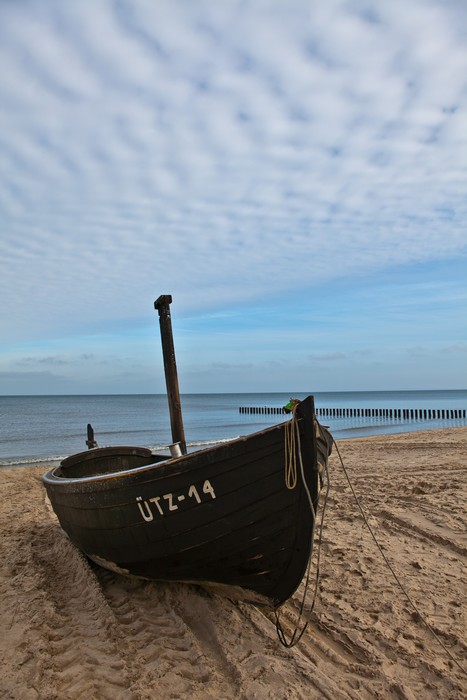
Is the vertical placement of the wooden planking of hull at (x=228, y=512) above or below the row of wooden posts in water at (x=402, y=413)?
above

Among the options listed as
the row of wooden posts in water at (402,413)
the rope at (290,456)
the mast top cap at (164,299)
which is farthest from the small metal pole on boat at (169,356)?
the row of wooden posts in water at (402,413)

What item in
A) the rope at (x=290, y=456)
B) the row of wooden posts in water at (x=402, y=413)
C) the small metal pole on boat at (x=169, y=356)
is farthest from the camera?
the row of wooden posts in water at (x=402, y=413)

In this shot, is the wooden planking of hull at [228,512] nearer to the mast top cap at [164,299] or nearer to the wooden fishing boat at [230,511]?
the wooden fishing boat at [230,511]

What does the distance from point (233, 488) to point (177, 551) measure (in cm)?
94

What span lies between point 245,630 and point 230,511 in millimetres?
1071

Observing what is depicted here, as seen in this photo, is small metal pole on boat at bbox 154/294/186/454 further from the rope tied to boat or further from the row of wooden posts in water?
the row of wooden posts in water

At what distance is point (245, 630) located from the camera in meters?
4.38

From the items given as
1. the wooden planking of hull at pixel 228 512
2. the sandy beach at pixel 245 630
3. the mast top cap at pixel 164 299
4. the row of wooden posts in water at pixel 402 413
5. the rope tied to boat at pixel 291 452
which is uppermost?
the mast top cap at pixel 164 299

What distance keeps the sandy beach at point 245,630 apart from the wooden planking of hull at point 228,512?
0.41 meters

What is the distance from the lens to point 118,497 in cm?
486

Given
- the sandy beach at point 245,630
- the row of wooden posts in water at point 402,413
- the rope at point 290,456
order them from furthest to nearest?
the row of wooden posts in water at point 402,413, the rope at point 290,456, the sandy beach at point 245,630

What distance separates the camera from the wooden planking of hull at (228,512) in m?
4.17

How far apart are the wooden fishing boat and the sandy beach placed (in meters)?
0.41

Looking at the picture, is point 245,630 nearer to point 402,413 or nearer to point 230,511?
point 230,511
